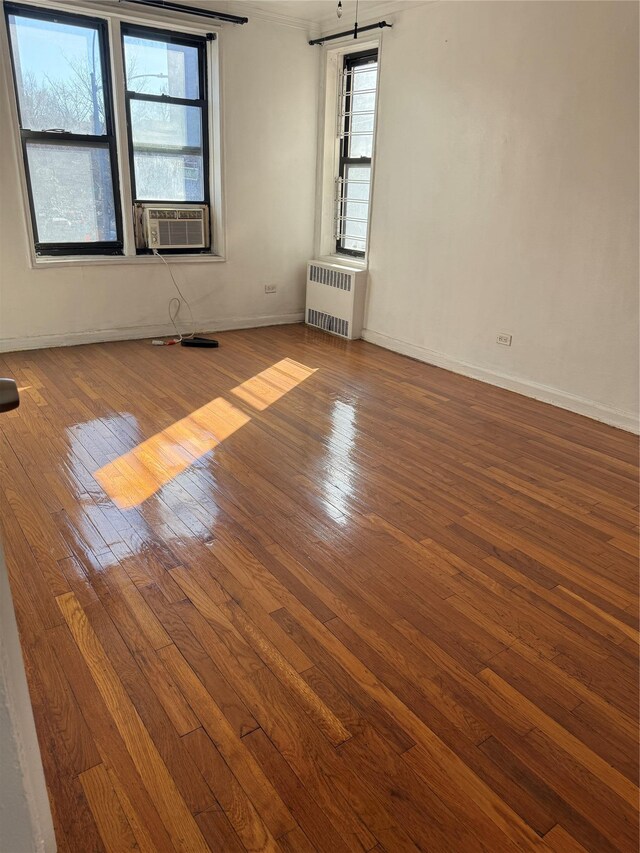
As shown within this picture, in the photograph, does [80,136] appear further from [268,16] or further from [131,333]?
[268,16]

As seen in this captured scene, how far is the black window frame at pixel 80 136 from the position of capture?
4629mm

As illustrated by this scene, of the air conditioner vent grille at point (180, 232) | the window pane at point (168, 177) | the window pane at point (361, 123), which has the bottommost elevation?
the air conditioner vent grille at point (180, 232)

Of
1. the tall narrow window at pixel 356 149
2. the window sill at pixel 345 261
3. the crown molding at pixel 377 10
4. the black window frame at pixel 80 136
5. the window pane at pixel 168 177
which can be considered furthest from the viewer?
the window sill at pixel 345 261

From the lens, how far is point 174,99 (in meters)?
5.41

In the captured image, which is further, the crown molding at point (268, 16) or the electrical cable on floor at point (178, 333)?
the electrical cable on floor at point (178, 333)

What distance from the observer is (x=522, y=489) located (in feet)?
10.4

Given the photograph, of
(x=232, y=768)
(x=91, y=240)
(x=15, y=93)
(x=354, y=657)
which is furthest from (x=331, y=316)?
(x=232, y=768)

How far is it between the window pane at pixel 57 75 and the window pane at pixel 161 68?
0.28 m

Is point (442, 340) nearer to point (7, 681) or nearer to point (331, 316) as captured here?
point (331, 316)

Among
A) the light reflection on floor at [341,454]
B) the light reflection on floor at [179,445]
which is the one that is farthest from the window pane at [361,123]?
the light reflection on floor at [341,454]

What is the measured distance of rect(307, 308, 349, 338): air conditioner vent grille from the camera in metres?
6.04

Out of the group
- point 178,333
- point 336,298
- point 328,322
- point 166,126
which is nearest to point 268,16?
point 166,126

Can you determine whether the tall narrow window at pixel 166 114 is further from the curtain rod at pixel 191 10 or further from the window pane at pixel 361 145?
the window pane at pixel 361 145

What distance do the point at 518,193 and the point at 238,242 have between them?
2.76 meters
